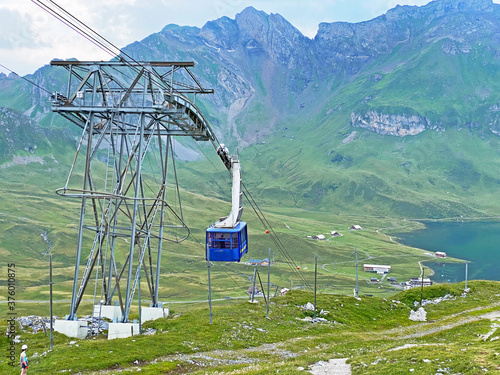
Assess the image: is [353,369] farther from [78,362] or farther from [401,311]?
[401,311]

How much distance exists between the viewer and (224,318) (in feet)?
197

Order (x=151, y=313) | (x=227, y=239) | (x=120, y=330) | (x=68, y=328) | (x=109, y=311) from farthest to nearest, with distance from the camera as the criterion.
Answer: (x=151, y=313) < (x=109, y=311) < (x=227, y=239) < (x=120, y=330) < (x=68, y=328)

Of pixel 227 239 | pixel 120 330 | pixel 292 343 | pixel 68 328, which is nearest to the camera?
pixel 68 328

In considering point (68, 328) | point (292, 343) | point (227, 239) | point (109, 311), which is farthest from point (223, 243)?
point (68, 328)

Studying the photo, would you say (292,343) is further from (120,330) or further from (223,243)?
(120,330)

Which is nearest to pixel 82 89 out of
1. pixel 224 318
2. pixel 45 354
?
pixel 45 354

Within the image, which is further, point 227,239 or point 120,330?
point 227,239

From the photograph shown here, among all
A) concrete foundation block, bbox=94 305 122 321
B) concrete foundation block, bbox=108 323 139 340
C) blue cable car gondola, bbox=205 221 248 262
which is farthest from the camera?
concrete foundation block, bbox=94 305 122 321

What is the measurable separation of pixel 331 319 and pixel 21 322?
42336mm

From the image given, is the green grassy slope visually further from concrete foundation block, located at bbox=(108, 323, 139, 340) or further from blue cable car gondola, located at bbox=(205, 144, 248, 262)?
blue cable car gondola, located at bbox=(205, 144, 248, 262)

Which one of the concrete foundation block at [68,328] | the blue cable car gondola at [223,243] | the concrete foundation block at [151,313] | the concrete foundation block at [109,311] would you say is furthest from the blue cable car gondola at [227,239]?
the concrete foundation block at [68,328]

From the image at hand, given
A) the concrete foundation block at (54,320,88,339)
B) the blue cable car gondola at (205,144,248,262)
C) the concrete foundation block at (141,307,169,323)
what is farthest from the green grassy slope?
the blue cable car gondola at (205,144,248,262)

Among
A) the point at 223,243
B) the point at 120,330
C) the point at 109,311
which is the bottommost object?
the point at 120,330

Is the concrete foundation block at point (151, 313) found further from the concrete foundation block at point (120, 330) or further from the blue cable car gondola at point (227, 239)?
the blue cable car gondola at point (227, 239)
